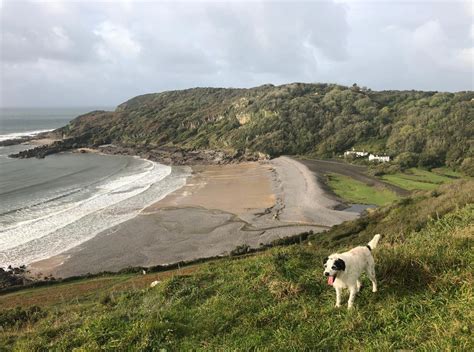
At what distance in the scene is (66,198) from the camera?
45.9 m

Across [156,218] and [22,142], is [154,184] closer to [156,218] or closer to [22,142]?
[156,218]

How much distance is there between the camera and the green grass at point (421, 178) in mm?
52031

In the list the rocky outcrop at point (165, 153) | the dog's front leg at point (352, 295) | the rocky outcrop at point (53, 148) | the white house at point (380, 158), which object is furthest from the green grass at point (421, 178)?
the rocky outcrop at point (53, 148)

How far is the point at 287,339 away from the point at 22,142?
117m

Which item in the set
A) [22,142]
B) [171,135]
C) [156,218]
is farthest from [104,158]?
[156,218]

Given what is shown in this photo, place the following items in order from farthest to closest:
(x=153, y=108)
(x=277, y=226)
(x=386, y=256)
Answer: (x=153, y=108) → (x=277, y=226) → (x=386, y=256)

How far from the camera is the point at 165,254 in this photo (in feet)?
95.3

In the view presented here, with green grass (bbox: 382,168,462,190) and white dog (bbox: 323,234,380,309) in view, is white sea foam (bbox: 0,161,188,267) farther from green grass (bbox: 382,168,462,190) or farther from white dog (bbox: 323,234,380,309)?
green grass (bbox: 382,168,462,190)

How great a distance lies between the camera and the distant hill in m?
75.3

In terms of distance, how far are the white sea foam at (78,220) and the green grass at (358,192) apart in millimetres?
23019

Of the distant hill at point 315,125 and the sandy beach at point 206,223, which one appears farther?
the distant hill at point 315,125

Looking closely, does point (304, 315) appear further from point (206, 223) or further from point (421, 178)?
point (421, 178)

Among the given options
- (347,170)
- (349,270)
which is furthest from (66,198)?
(349,270)

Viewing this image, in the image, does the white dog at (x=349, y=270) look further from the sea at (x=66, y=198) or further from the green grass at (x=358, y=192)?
the green grass at (x=358, y=192)
